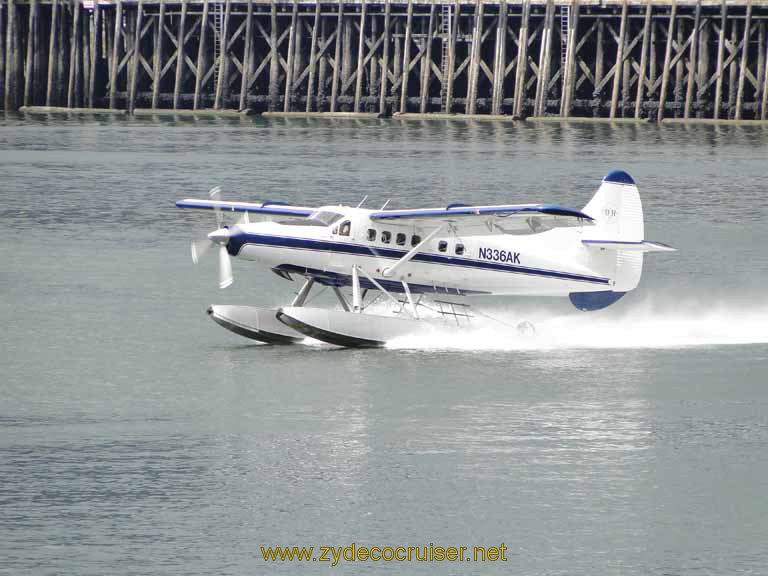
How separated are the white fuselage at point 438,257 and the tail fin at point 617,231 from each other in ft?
0.40

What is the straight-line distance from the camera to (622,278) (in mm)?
26406

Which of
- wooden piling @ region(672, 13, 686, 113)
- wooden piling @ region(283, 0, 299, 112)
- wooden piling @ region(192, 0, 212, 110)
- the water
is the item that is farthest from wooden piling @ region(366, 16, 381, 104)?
the water

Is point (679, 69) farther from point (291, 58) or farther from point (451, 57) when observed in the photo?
point (291, 58)

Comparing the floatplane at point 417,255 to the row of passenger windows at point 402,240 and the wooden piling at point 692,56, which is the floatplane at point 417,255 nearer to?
the row of passenger windows at point 402,240

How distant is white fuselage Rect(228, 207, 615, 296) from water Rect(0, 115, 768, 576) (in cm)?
110

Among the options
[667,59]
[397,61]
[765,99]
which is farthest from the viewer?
[397,61]

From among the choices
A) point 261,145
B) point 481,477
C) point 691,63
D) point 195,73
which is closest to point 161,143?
point 261,145

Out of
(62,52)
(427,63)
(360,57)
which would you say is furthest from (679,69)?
(62,52)

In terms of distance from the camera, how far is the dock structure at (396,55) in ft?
229

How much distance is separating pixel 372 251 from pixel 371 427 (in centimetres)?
513

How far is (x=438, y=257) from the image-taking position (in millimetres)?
25719

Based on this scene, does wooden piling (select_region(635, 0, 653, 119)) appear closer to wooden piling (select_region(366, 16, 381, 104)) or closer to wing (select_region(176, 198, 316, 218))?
wooden piling (select_region(366, 16, 381, 104))

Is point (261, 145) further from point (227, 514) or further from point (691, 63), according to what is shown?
point (227, 514)

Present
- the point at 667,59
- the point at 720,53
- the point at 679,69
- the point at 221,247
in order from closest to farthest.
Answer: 1. the point at 221,247
2. the point at 720,53
3. the point at 667,59
4. the point at 679,69
